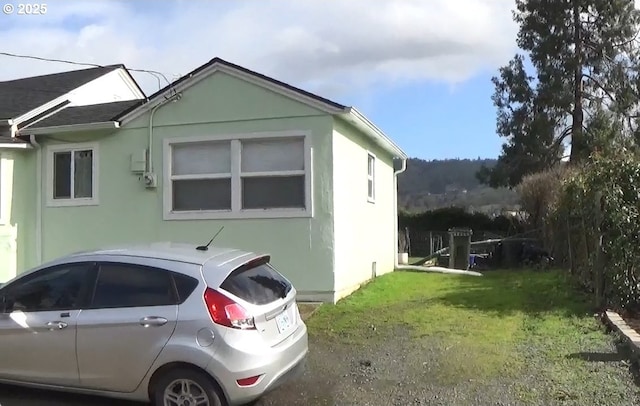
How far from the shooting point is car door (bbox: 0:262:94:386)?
5.52 metres

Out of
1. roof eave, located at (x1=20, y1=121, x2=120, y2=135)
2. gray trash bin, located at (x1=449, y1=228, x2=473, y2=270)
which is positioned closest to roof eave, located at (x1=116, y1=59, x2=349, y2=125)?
roof eave, located at (x1=20, y1=121, x2=120, y2=135)

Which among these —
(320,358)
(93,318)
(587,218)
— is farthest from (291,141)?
(93,318)

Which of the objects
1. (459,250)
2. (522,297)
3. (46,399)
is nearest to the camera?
(46,399)

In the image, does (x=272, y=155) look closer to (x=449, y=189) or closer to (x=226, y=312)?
(x=226, y=312)

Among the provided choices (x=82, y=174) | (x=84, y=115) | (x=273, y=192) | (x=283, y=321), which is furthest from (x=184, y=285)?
(x=84, y=115)

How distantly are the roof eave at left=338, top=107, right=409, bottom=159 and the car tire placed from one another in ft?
19.5

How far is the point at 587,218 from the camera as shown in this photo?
10.1 m

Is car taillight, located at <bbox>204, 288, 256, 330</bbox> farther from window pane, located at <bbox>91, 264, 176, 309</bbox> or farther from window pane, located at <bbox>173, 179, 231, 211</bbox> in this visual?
window pane, located at <bbox>173, 179, 231, 211</bbox>

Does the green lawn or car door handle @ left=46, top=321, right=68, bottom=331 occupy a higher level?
car door handle @ left=46, top=321, right=68, bottom=331

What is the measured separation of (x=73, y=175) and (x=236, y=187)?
3497 mm

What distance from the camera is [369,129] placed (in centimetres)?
1223

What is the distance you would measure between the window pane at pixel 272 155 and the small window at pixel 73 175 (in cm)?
307

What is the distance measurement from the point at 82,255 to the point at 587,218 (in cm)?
770

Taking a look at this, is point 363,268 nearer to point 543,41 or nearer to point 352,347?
point 352,347
